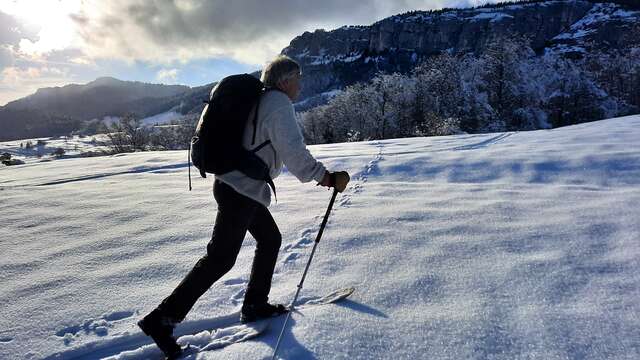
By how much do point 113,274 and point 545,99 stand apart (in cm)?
3862

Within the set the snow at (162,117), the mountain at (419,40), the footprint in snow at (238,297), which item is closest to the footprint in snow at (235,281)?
the footprint in snow at (238,297)

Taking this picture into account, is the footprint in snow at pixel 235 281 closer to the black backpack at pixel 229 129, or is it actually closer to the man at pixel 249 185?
the man at pixel 249 185

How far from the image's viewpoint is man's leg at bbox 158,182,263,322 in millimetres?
2496

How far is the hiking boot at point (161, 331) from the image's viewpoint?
2469mm

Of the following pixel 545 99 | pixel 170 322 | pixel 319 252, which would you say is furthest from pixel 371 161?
pixel 545 99

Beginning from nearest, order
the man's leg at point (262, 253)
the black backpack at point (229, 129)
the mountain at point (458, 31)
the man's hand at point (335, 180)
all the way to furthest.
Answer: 1. the black backpack at point (229, 129)
2. the man's hand at point (335, 180)
3. the man's leg at point (262, 253)
4. the mountain at point (458, 31)

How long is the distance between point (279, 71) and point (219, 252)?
121cm

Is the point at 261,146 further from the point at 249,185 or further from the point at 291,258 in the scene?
the point at 291,258

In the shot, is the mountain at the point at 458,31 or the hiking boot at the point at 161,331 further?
the mountain at the point at 458,31

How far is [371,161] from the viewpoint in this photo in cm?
841

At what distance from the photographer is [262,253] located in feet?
9.32

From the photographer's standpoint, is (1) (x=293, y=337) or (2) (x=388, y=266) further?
(2) (x=388, y=266)

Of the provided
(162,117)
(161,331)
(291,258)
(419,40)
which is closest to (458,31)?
(419,40)

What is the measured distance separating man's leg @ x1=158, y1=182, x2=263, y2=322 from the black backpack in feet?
0.63
